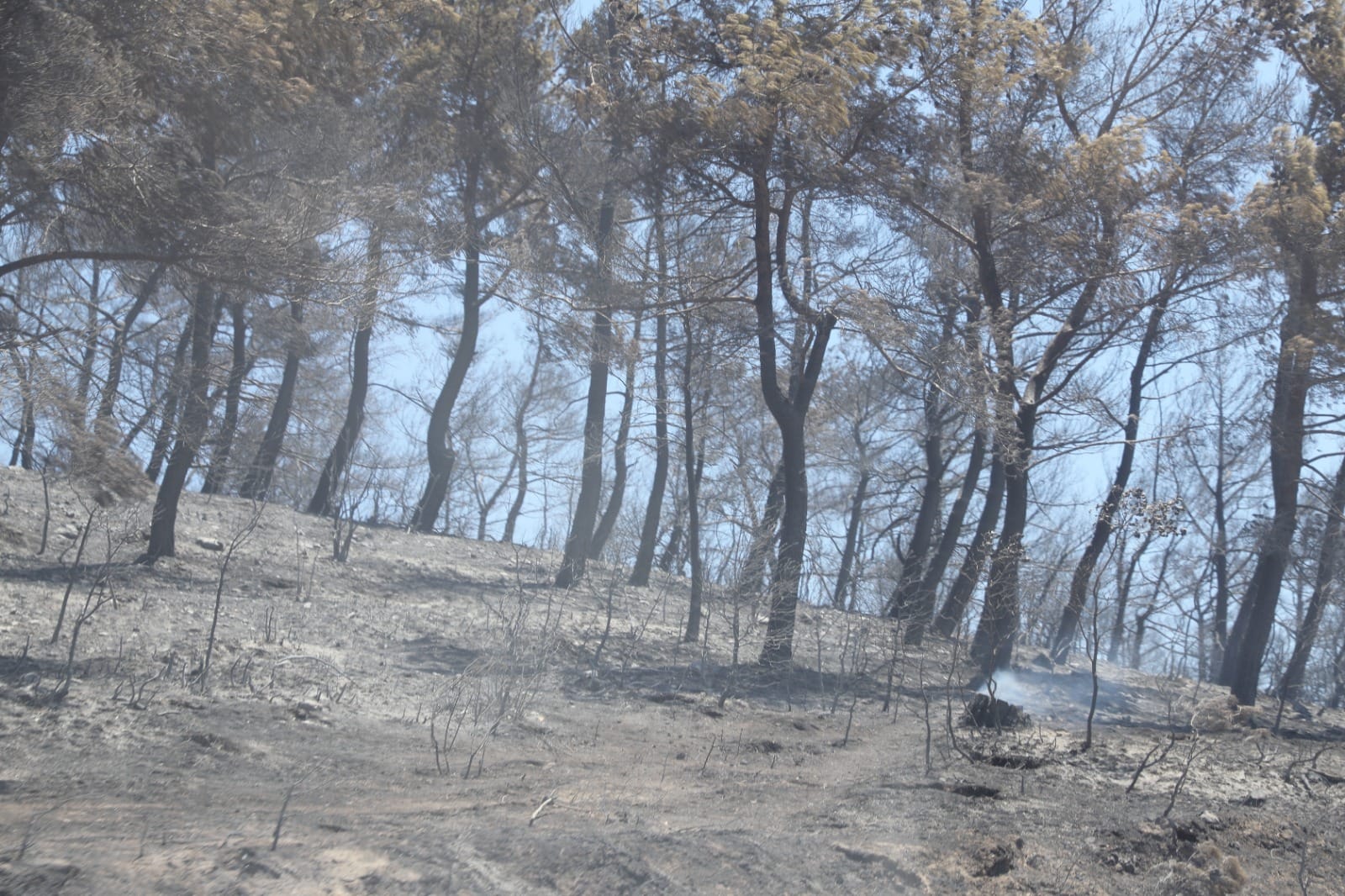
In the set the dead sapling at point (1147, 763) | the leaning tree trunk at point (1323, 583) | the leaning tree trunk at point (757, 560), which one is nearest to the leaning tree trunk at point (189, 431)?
the leaning tree trunk at point (757, 560)

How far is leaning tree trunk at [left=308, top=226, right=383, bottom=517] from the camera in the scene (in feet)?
36.0

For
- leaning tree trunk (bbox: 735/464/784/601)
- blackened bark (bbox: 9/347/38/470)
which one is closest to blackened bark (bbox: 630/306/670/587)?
leaning tree trunk (bbox: 735/464/784/601)

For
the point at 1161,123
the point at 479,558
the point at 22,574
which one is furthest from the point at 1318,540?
the point at 22,574

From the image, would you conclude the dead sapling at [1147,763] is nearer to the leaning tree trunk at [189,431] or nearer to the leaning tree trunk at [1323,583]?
the leaning tree trunk at [1323,583]

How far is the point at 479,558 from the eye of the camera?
61.3 ft

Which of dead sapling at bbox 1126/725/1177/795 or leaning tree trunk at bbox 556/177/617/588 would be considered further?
leaning tree trunk at bbox 556/177/617/588

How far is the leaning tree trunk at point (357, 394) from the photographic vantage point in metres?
11.0

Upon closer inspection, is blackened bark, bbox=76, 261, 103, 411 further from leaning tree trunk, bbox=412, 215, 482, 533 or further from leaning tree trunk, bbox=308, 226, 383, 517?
leaning tree trunk, bbox=412, 215, 482, 533

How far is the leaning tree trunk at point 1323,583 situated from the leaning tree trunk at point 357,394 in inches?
376

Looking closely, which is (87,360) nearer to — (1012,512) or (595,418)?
(595,418)

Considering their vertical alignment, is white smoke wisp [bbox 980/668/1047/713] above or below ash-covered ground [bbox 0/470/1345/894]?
above

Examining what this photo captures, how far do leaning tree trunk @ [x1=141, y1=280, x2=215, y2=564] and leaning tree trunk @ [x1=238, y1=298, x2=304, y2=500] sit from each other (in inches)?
31.2

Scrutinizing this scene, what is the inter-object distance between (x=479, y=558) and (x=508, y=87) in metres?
7.62

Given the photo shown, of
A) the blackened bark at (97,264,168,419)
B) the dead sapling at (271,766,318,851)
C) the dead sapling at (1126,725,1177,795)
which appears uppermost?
the blackened bark at (97,264,168,419)
